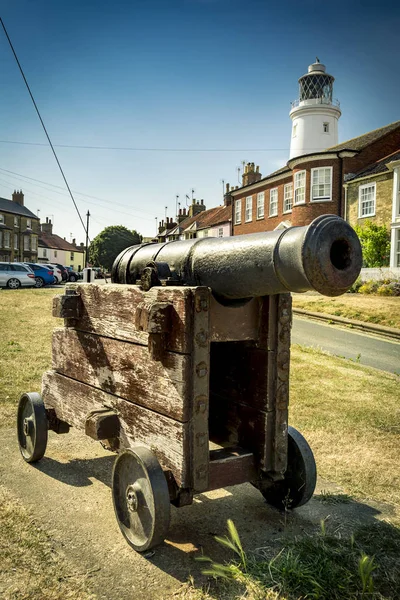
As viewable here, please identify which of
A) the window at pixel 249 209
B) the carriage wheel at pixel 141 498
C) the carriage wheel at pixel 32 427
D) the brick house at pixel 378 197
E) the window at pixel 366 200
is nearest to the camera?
the carriage wheel at pixel 141 498

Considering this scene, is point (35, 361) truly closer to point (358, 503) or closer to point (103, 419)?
point (103, 419)

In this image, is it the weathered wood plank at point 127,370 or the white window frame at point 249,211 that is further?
the white window frame at point 249,211

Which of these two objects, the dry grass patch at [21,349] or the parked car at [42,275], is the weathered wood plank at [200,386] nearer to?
the dry grass patch at [21,349]

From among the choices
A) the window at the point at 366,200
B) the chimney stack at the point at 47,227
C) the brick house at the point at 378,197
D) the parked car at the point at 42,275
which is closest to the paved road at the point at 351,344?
the brick house at the point at 378,197

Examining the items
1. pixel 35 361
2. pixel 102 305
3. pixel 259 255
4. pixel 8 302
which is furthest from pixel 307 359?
pixel 8 302

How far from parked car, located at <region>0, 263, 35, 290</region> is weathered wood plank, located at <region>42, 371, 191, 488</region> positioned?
2350 centimetres

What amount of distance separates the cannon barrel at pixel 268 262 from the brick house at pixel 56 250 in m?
70.1

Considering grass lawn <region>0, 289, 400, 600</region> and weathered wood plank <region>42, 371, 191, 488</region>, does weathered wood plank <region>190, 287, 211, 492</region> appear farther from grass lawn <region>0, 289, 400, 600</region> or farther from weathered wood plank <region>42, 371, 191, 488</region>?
grass lawn <region>0, 289, 400, 600</region>

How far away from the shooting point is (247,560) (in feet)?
7.97

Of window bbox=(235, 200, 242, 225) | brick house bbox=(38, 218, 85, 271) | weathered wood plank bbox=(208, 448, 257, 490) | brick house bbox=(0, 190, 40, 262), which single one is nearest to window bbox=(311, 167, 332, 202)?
window bbox=(235, 200, 242, 225)

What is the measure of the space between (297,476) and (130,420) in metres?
1.06

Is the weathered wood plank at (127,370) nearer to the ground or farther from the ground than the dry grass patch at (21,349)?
farther from the ground

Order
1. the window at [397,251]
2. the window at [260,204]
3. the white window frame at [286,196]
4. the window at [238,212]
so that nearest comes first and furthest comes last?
the window at [397,251] → the white window frame at [286,196] → the window at [260,204] → the window at [238,212]

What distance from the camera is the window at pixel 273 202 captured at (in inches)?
1195
